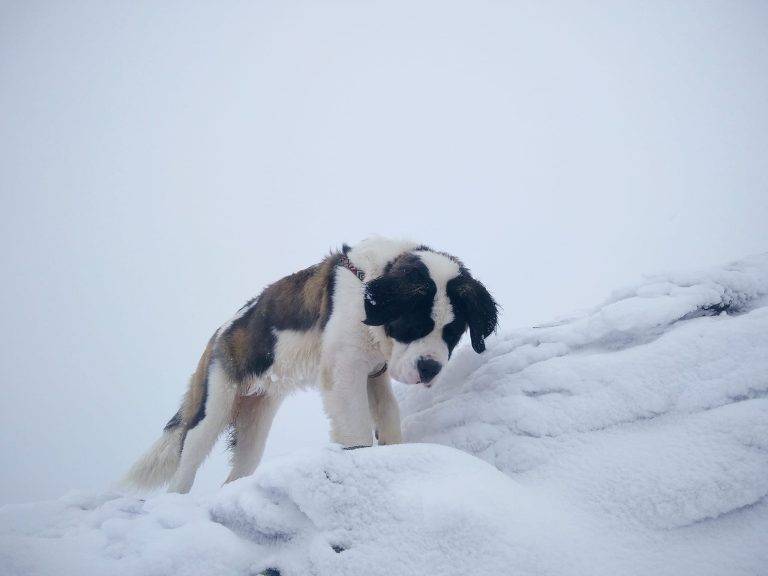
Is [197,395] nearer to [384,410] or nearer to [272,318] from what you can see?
[272,318]

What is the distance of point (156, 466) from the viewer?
188 inches

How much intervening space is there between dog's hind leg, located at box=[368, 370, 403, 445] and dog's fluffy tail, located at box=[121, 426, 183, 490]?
2.14m

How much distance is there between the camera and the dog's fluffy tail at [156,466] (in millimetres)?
4684

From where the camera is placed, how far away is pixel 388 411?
4.04 metres

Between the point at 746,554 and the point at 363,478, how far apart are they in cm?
152

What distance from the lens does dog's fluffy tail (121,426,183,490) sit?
15.4ft

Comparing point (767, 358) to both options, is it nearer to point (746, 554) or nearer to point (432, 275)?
point (746, 554)

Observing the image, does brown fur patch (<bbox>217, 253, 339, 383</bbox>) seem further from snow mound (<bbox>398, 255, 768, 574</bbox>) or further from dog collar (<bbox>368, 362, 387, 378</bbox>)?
snow mound (<bbox>398, 255, 768, 574</bbox>)

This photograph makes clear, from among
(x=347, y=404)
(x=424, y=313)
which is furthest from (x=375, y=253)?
(x=347, y=404)

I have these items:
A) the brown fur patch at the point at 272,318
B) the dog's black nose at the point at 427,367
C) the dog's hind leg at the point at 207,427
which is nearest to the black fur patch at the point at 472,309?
the dog's black nose at the point at 427,367

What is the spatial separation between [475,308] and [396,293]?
2.26 ft

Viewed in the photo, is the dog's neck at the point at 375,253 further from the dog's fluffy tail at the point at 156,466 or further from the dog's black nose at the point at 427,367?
the dog's fluffy tail at the point at 156,466

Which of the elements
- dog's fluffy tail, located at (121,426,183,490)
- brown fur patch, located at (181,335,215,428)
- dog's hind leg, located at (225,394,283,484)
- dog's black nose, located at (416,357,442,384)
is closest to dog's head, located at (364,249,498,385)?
dog's black nose, located at (416,357,442,384)

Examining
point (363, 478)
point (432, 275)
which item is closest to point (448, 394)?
point (432, 275)
